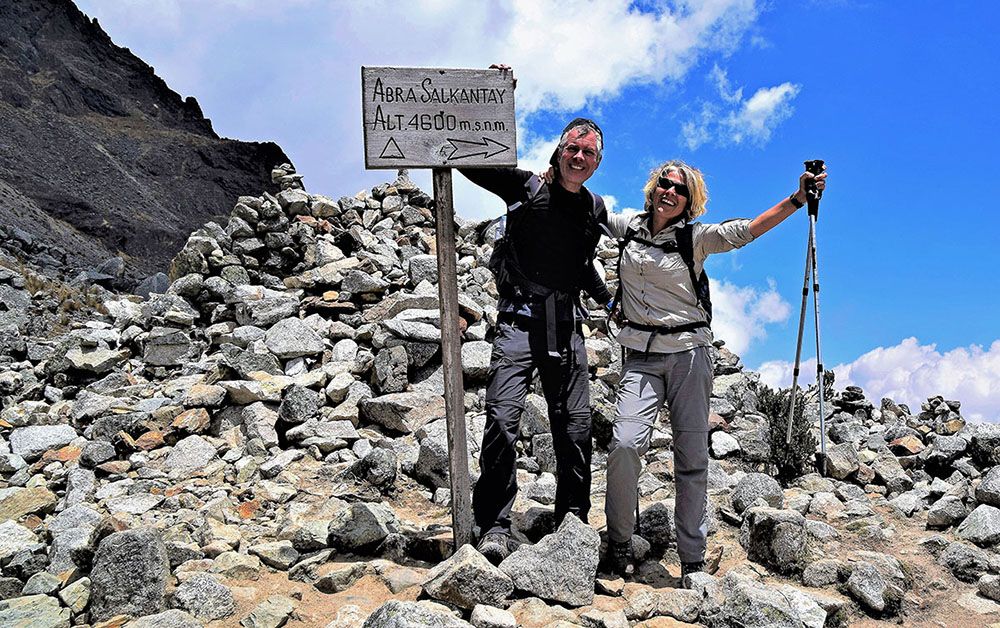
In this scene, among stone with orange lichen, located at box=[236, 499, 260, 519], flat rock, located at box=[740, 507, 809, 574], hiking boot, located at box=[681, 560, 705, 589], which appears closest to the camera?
hiking boot, located at box=[681, 560, 705, 589]

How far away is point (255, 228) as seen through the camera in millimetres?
13781

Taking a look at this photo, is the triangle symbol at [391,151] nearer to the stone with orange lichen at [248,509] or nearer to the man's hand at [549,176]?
the man's hand at [549,176]

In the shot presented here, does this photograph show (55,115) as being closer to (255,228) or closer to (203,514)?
(255,228)

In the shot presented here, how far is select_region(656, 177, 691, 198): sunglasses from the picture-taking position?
5.20 m

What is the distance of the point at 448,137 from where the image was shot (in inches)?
209

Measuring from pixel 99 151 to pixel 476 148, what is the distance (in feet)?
226

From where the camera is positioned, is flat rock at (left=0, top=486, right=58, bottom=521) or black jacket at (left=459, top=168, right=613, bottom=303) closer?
black jacket at (left=459, top=168, right=613, bottom=303)

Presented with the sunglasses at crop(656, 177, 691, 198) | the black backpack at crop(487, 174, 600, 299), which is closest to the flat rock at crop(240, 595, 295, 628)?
the black backpack at crop(487, 174, 600, 299)

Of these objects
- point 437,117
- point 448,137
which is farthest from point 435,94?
point 448,137

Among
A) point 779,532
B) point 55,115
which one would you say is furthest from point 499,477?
point 55,115

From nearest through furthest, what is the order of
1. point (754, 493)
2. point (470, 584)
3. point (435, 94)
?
point (470, 584)
point (435, 94)
point (754, 493)

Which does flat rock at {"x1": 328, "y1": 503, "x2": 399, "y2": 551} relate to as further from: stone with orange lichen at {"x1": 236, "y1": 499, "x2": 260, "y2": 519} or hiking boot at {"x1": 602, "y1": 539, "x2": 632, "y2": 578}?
hiking boot at {"x1": 602, "y1": 539, "x2": 632, "y2": 578}

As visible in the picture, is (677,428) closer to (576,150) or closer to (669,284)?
(669,284)

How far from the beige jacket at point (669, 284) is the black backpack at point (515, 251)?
1.57ft
